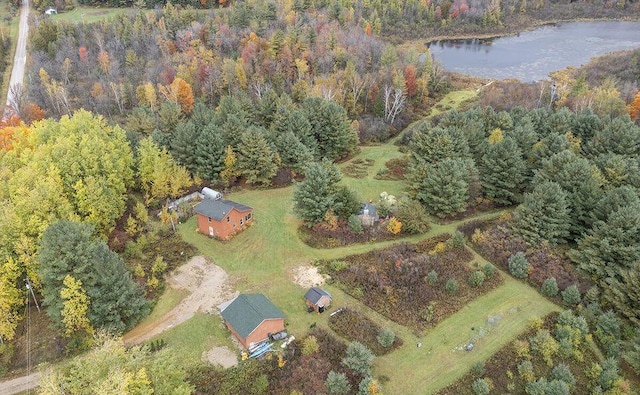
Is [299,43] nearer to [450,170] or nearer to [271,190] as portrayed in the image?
[271,190]

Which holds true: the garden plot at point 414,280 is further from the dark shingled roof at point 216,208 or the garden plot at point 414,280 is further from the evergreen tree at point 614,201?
the evergreen tree at point 614,201

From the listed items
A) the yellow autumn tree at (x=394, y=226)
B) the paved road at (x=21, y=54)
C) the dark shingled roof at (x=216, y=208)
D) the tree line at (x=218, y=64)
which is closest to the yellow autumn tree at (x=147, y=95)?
the tree line at (x=218, y=64)

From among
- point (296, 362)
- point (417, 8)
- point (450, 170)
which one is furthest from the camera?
point (417, 8)

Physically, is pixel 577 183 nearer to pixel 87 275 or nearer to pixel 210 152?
pixel 210 152

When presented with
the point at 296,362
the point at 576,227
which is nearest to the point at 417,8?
the point at 576,227

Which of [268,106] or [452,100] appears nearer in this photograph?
[268,106]

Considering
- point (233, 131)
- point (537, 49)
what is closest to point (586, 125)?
point (233, 131)
